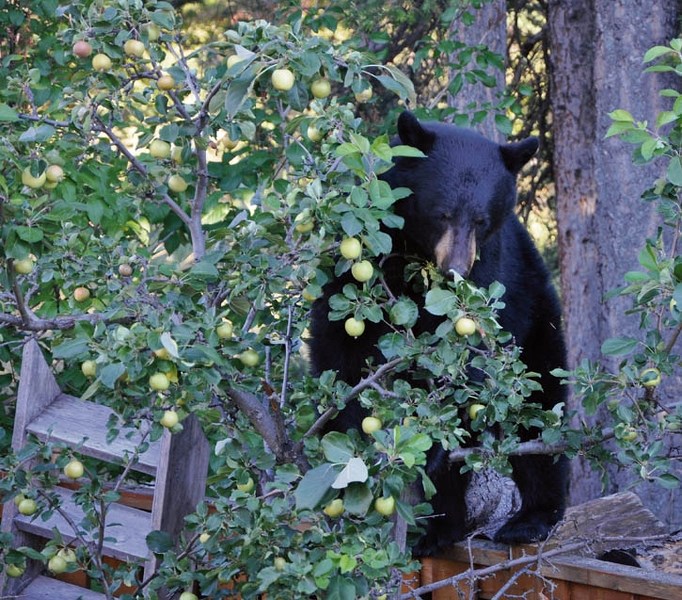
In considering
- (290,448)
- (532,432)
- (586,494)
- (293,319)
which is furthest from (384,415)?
(586,494)

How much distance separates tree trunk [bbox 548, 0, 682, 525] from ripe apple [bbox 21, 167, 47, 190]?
3.99 meters

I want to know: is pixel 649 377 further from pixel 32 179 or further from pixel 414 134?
pixel 32 179

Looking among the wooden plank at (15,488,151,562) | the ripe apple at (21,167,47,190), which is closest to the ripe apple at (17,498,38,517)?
the wooden plank at (15,488,151,562)

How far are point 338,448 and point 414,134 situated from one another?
159 centimetres

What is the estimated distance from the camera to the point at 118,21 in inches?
91.4

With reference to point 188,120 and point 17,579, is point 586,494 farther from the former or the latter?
point 188,120

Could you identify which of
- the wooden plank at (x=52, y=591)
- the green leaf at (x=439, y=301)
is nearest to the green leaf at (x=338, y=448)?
the green leaf at (x=439, y=301)

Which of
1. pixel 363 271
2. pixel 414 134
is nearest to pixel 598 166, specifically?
pixel 414 134

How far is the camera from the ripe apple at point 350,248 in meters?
2.11

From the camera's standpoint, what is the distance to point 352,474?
177cm

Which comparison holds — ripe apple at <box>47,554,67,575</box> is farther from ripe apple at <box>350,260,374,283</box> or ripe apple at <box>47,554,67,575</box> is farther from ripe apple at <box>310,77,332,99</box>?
ripe apple at <box>310,77,332,99</box>

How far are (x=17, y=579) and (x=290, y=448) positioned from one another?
1248 millimetres

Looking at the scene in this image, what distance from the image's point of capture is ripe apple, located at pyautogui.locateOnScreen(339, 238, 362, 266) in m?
2.11

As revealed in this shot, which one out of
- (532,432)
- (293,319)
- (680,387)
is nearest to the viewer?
(293,319)
